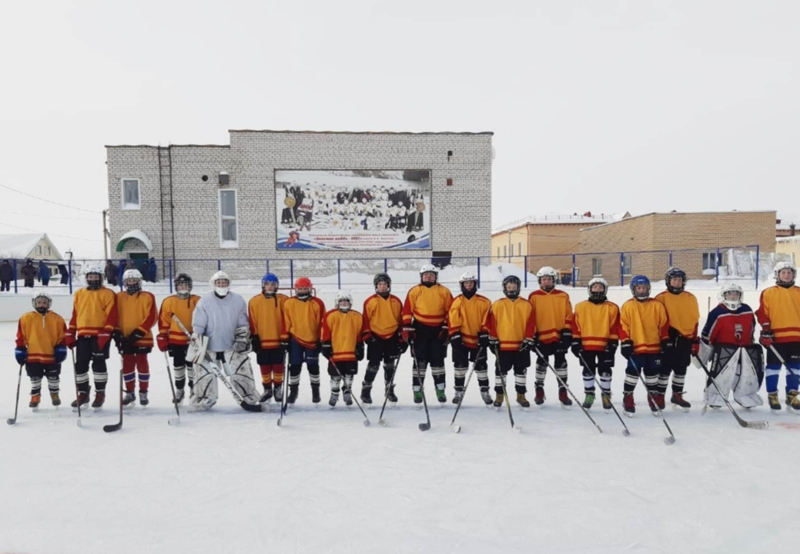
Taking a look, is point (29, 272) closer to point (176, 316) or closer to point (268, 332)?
point (176, 316)

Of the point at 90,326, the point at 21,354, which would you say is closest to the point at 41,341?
the point at 21,354

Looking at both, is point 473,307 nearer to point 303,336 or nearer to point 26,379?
point 303,336

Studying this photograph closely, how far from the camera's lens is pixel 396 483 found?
11.1ft

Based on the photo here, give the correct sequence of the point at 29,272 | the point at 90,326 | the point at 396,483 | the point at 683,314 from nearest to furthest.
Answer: the point at 396,483, the point at 683,314, the point at 90,326, the point at 29,272

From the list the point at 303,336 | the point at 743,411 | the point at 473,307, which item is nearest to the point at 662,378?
the point at 743,411

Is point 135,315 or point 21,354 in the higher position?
point 135,315

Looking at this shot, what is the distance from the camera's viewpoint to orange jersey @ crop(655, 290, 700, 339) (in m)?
4.89

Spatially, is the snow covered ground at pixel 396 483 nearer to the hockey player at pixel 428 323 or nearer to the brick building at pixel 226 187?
the hockey player at pixel 428 323

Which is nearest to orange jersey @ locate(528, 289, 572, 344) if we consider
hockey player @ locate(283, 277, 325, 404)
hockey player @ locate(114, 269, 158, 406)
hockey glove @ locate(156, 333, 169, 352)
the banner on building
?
hockey player @ locate(283, 277, 325, 404)

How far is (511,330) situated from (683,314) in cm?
167

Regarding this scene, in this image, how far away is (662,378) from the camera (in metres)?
5.01

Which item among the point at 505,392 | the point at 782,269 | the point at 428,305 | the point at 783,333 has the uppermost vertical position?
the point at 782,269

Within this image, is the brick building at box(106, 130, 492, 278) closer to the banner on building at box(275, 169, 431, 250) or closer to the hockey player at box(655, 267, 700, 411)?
the banner on building at box(275, 169, 431, 250)

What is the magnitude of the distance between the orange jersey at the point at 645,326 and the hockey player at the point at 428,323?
1780 millimetres
